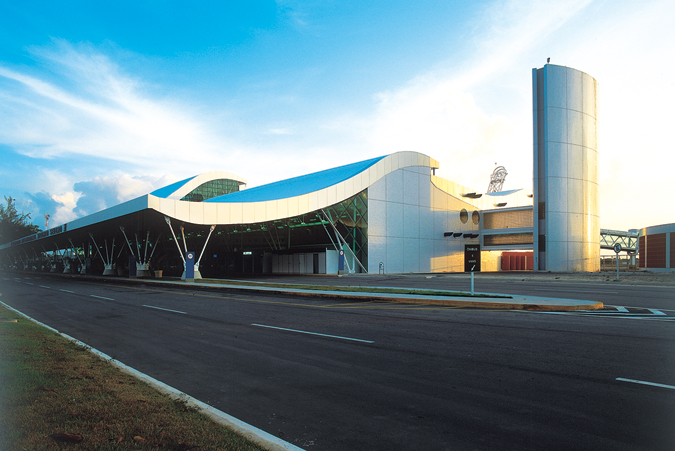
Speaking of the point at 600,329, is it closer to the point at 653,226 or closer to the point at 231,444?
the point at 231,444

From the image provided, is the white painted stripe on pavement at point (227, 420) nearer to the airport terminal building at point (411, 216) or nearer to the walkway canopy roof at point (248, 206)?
the walkway canopy roof at point (248, 206)

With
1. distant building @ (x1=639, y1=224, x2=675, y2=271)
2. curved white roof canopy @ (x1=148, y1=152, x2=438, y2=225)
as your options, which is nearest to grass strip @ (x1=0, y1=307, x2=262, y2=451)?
curved white roof canopy @ (x1=148, y1=152, x2=438, y2=225)

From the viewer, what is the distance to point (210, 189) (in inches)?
3637

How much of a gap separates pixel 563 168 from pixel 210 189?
69.4 meters

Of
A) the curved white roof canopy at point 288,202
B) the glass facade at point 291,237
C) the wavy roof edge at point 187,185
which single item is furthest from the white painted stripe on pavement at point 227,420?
the wavy roof edge at point 187,185

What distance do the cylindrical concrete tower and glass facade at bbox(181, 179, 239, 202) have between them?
2607 inches

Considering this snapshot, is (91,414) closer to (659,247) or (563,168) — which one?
(563,168)

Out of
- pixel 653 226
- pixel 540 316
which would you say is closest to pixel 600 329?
pixel 540 316

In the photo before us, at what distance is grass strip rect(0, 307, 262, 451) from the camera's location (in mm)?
3818

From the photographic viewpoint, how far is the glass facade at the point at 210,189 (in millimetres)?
88938

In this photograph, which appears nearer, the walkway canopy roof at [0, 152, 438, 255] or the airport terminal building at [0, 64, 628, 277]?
the walkway canopy roof at [0, 152, 438, 255]

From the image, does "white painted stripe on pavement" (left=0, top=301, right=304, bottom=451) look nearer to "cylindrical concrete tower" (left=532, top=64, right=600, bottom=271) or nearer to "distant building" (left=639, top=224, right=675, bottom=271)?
"cylindrical concrete tower" (left=532, top=64, right=600, bottom=271)

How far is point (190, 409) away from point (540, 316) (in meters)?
11.3

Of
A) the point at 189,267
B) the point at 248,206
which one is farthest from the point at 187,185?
the point at 248,206
